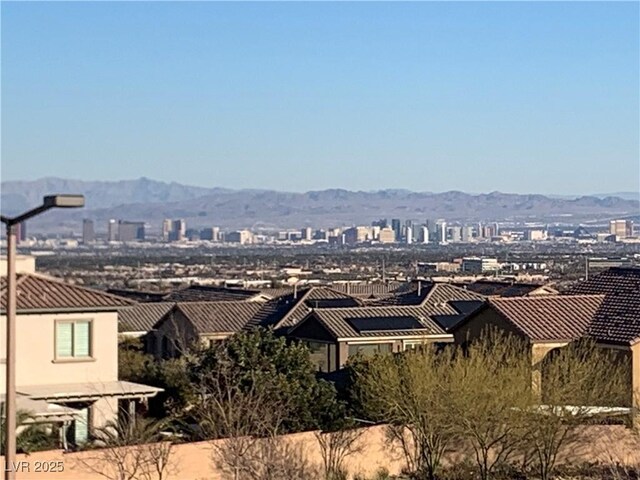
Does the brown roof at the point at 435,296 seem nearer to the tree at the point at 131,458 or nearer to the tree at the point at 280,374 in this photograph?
the tree at the point at 280,374

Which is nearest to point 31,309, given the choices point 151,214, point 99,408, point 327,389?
point 99,408

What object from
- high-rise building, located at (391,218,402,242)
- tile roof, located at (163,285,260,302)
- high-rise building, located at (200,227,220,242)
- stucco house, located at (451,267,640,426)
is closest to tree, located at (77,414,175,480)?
high-rise building, located at (200,227,220,242)

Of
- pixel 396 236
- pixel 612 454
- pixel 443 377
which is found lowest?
pixel 612 454

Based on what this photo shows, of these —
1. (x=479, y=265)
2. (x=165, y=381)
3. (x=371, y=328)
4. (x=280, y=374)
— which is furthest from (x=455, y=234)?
(x=280, y=374)

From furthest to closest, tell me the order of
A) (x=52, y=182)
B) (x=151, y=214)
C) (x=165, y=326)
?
(x=165, y=326)
(x=151, y=214)
(x=52, y=182)

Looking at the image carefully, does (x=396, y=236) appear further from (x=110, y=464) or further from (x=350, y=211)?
(x=110, y=464)

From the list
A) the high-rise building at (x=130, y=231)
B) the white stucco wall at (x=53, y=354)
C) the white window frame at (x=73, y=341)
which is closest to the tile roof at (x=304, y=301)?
the white stucco wall at (x=53, y=354)
